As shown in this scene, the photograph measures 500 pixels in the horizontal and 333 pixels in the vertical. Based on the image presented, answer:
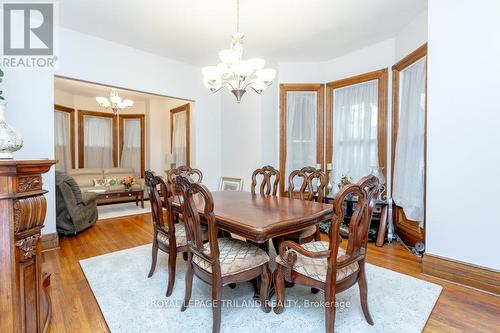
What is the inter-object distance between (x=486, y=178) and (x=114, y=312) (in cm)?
320

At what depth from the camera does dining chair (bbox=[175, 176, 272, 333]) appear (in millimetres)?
1603

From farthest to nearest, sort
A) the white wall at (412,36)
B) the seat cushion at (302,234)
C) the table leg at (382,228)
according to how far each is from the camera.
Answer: the table leg at (382,228), the white wall at (412,36), the seat cushion at (302,234)

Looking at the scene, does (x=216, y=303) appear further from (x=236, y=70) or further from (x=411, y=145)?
(x=411, y=145)

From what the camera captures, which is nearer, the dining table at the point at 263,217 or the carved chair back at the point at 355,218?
the carved chair back at the point at 355,218

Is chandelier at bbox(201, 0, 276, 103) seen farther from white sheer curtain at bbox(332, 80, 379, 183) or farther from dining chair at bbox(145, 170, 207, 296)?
white sheer curtain at bbox(332, 80, 379, 183)

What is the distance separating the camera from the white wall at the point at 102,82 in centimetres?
304

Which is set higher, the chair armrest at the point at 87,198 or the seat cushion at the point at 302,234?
the chair armrest at the point at 87,198

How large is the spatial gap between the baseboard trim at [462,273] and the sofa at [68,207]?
4.46 m

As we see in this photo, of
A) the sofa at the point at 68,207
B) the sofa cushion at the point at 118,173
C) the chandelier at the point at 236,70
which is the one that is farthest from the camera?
the sofa cushion at the point at 118,173

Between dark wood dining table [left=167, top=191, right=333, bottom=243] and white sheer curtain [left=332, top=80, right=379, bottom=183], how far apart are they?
208 cm

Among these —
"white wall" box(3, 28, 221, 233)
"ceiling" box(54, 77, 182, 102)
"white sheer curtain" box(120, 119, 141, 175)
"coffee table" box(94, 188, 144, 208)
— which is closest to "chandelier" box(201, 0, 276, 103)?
"white wall" box(3, 28, 221, 233)

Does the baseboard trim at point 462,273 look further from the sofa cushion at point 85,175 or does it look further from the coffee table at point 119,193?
the sofa cushion at point 85,175

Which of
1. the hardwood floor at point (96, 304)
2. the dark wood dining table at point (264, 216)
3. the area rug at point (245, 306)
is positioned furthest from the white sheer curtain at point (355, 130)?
the dark wood dining table at point (264, 216)

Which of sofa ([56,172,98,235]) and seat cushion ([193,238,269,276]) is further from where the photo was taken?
sofa ([56,172,98,235])
